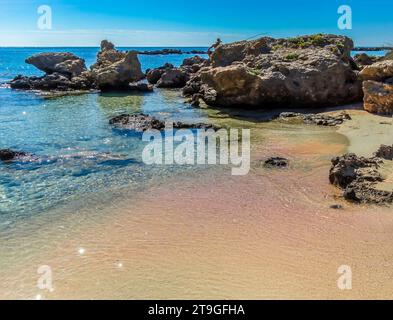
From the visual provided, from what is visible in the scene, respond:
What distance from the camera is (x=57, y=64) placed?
47500 millimetres

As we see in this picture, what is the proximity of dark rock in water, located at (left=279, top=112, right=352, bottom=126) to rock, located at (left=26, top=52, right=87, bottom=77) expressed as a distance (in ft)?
97.4

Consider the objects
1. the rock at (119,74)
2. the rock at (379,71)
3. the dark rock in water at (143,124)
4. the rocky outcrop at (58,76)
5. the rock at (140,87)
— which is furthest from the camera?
the rocky outcrop at (58,76)

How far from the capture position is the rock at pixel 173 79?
43.5 meters

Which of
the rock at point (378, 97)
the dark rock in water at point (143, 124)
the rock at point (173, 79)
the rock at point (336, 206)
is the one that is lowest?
the rock at point (336, 206)

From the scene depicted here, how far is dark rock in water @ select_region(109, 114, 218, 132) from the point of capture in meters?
20.8

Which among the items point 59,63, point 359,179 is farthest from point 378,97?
point 59,63

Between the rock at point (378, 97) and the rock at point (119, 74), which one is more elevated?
the rock at point (119, 74)

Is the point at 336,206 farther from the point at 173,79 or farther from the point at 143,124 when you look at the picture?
the point at 173,79

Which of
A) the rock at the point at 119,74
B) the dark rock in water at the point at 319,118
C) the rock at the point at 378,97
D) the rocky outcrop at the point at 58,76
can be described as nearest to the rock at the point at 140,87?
the rock at the point at 119,74

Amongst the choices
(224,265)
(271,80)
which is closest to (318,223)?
(224,265)

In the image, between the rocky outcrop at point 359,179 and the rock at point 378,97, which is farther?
the rock at point 378,97

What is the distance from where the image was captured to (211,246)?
8.20m

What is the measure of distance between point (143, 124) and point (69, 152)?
18.9ft

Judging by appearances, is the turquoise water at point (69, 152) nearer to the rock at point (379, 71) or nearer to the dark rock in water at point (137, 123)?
the dark rock in water at point (137, 123)
